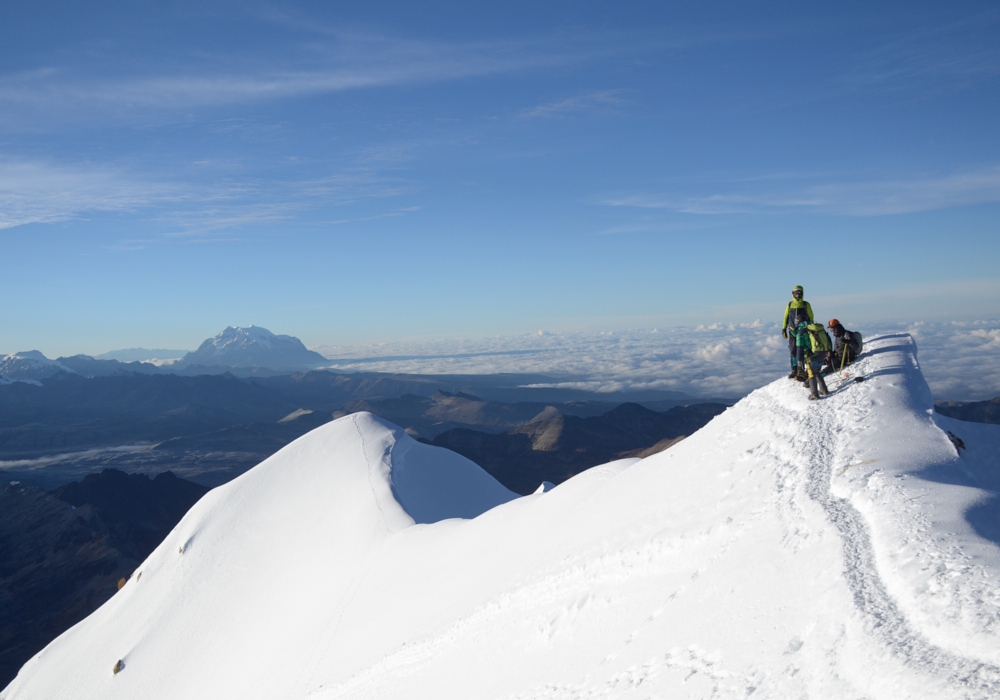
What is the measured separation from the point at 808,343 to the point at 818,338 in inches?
13.2

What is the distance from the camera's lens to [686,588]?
11398mm

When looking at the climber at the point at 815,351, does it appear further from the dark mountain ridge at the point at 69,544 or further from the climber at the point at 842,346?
Answer: the dark mountain ridge at the point at 69,544

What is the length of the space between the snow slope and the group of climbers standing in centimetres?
59

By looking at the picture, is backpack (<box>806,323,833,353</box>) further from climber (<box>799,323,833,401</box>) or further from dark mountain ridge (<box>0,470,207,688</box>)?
dark mountain ridge (<box>0,470,207,688</box>)

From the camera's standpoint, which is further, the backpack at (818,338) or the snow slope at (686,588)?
the backpack at (818,338)

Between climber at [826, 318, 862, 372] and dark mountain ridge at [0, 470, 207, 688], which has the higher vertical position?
climber at [826, 318, 862, 372]

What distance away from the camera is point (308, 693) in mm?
20531

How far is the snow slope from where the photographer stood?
8055mm

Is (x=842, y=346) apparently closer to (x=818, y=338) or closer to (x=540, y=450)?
(x=818, y=338)

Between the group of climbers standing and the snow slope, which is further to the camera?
the group of climbers standing

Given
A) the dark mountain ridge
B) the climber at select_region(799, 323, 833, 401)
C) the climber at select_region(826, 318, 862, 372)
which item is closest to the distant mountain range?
the dark mountain ridge

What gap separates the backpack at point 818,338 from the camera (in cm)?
1703

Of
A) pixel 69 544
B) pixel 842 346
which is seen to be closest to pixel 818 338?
pixel 842 346

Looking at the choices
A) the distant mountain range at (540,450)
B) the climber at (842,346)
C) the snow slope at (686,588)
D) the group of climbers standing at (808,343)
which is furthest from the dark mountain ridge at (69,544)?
the climber at (842,346)
